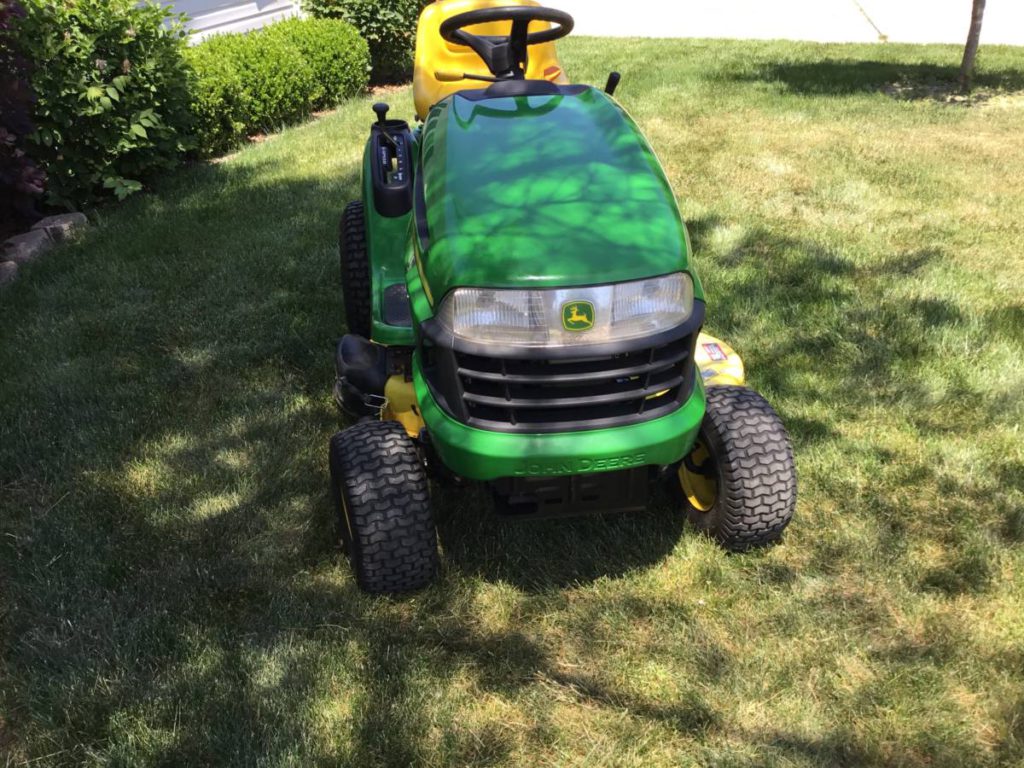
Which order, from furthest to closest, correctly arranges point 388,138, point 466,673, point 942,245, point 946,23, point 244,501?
point 946,23 → point 942,245 → point 388,138 → point 244,501 → point 466,673

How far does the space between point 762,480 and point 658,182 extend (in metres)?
0.89

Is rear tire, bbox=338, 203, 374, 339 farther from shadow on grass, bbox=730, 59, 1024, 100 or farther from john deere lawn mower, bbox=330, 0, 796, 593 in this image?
shadow on grass, bbox=730, 59, 1024, 100

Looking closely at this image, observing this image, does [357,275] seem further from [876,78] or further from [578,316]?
[876,78]

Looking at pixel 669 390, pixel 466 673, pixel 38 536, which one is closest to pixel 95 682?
pixel 38 536

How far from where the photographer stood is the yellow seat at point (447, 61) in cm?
390

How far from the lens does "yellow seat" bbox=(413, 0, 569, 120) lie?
3.90 meters

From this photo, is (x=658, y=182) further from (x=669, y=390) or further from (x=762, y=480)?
(x=762, y=480)

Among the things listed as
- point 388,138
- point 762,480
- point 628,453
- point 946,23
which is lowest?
point 946,23

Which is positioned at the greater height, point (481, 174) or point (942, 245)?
point (481, 174)

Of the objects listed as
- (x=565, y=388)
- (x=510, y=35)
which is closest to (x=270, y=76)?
(x=510, y=35)

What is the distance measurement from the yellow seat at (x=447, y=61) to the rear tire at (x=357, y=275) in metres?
0.71

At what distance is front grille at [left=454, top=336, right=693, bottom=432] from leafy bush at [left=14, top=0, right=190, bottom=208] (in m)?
4.12

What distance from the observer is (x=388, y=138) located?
3.31 meters

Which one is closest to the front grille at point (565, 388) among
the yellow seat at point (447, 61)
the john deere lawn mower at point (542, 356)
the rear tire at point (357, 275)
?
the john deere lawn mower at point (542, 356)
